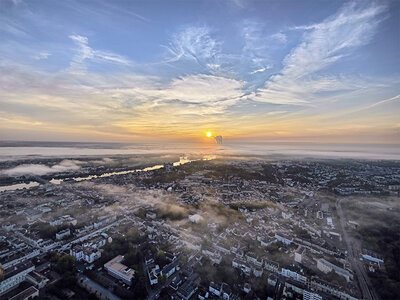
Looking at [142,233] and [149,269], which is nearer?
[149,269]

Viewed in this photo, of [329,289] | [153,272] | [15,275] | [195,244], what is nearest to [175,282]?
[153,272]

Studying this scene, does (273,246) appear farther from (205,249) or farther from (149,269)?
(149,269)

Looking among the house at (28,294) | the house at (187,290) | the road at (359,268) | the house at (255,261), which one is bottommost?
the road at (359,268)

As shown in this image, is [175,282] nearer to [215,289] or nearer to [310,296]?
[215,289]

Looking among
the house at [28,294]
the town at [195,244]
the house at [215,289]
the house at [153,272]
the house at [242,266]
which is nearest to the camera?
the house at [28,294]

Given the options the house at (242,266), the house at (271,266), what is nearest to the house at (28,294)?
the house at (242,266)

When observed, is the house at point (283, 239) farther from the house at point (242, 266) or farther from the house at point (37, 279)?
the house at point (37, 279)

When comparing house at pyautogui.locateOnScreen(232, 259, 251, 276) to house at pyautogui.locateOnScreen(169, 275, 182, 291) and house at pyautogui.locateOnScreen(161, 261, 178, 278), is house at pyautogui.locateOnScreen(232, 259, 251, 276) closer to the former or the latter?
house at pyautogui.locateOnScreen(169, 275, 182, 291)

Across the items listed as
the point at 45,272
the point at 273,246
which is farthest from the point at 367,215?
the point at 45,272
